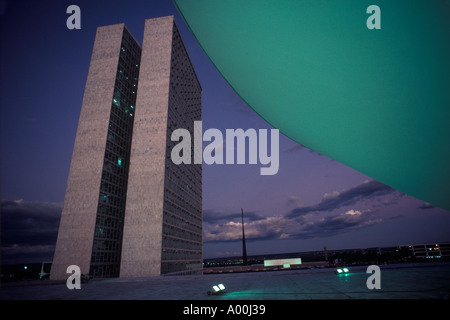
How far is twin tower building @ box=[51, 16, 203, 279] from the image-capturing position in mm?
30266

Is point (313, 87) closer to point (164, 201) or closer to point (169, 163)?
point (164, 201)

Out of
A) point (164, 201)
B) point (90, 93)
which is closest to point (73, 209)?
point (164, 201)

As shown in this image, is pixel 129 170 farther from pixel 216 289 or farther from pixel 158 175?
pixel 216 289

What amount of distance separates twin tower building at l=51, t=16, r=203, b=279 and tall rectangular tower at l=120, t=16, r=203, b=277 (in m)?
0.12

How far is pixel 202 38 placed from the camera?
11.7ft

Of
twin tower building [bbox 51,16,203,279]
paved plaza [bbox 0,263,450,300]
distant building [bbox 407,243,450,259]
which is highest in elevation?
twin tower building [bbox 51,16,203,279]

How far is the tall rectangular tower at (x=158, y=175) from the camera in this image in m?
29.5

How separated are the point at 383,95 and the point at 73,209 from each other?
3738 centimetres

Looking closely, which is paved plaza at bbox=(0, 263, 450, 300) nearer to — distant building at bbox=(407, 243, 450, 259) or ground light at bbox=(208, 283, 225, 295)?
ground light at bbox=(208, 283, 225, 295)

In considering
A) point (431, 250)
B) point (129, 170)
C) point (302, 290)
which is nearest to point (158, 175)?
point (129, 170)

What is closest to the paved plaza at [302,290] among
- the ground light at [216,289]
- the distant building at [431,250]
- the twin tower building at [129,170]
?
the ground light at [216,289]

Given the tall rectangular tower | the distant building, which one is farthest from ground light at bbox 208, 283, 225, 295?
the distant building

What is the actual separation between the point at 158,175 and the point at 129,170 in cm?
427

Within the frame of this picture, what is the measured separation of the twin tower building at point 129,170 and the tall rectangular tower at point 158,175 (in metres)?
0.12
